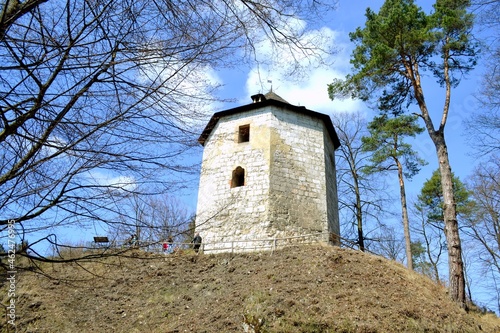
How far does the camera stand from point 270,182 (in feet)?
43.1

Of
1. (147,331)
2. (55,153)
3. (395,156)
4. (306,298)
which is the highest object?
(395,156)

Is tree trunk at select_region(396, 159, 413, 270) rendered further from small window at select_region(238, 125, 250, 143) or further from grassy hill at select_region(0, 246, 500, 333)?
small window at select_region(238, 125, 250, 143)

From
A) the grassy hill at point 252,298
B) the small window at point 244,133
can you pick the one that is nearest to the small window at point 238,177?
the small window at point 244,133

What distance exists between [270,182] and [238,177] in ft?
5.25

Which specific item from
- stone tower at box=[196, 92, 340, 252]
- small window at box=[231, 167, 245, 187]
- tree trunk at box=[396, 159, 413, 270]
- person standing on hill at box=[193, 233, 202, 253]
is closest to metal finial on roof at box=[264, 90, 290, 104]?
stone tower at box=[196, 92, 340, 252]

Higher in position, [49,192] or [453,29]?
[453,29]

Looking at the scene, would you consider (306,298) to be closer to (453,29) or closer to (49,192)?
(49,192)

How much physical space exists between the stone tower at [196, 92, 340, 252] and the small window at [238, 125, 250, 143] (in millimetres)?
39

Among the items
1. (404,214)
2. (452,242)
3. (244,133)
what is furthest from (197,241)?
(404,214)

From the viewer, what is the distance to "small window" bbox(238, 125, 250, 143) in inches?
584

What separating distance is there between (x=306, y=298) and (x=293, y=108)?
26.0ft

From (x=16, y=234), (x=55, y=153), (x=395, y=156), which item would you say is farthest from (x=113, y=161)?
(x=395, y=156)

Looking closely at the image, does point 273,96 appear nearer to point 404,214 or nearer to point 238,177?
point 238,177

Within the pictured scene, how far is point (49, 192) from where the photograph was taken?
9.66 ft
